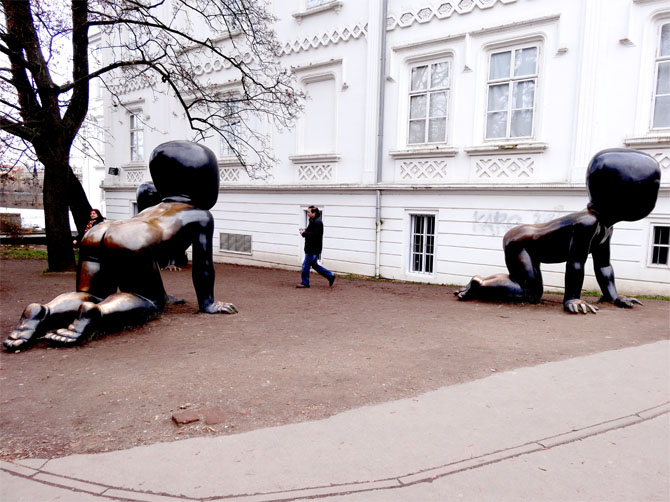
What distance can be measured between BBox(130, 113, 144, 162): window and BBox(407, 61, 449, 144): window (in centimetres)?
1139

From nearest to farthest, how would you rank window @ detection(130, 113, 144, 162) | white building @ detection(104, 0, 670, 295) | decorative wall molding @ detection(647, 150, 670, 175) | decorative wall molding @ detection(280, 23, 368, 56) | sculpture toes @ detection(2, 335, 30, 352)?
sculpture toes @ detection(2, 335, 30, 352)
decorative wall molding @ detection(647, 150, 670, 175)
white building @ detection(104, 0, 670, 295)
decorative wall molding @ detection(280, 23, 368, 56)
window @ detection(130, 113, 144, 162)

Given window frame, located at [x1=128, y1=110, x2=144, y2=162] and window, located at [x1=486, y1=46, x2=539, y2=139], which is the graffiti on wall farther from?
window frame, located at [x1=128, y1=110, x2=144, y2=162]

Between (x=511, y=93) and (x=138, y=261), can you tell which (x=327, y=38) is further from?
(x=138, y=261)

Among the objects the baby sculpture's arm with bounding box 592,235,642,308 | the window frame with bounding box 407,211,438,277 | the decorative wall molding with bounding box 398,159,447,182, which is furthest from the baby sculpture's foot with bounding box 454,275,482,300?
the decorative wall molding with bounding box 398,159,447,182

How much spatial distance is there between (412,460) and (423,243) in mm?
9573

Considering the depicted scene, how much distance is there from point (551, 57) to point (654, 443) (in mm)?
9046

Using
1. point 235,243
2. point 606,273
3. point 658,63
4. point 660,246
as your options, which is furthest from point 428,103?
point 235,243

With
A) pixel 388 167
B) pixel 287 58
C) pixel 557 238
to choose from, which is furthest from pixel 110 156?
pixel 557 238

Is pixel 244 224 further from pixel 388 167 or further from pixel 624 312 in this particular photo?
pixel 624 312

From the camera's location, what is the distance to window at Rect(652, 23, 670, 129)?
9.21 meters

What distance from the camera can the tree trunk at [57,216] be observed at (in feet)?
38.0

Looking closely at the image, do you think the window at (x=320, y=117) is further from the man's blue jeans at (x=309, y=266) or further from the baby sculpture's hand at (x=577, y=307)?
the baby sculpture's hand at (x=577, y=307)

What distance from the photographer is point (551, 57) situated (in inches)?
400

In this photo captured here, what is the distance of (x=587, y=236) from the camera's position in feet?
22.6
